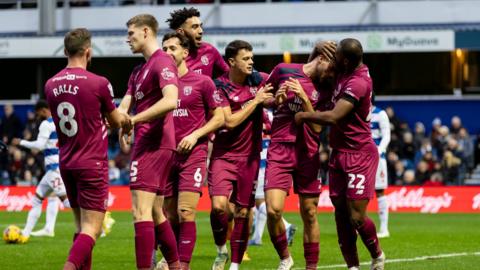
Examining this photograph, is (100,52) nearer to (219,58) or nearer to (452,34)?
(452,34)

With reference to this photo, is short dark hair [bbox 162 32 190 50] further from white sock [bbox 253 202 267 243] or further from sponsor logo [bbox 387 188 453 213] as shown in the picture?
sponsor logo [bbox 387 188 453 213]

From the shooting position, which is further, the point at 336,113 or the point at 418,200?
the point at 418,200

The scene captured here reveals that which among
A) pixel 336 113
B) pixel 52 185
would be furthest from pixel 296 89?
pixel 52 185

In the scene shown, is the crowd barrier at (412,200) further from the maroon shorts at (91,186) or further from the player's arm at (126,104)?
the maroon shorts at (91,186)

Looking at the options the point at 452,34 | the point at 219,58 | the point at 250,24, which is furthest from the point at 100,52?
the point at 219,58

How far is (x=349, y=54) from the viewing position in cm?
1226

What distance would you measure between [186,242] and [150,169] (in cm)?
152

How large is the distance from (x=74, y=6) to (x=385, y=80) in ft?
34.5

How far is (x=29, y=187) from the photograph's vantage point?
29.9m

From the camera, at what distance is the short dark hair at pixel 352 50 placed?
12195 mm

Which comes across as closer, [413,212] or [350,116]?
[350,116]

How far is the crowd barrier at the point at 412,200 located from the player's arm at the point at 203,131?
1568cm

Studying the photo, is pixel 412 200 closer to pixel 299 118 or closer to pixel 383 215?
pixel 383 215

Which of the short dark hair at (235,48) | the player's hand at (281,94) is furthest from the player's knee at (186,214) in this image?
the short dark hair at (235,48)
